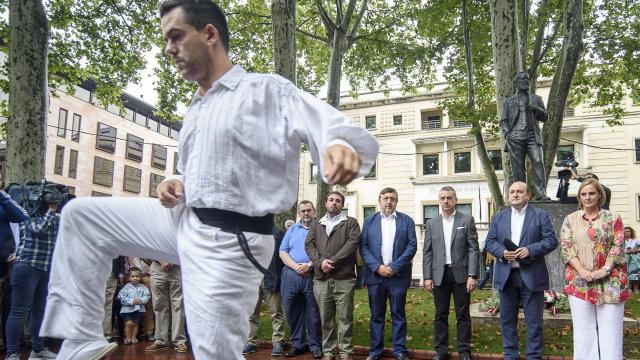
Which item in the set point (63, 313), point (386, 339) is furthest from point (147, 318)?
point (63, 313)

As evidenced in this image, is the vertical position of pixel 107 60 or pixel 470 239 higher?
pixel 107 60

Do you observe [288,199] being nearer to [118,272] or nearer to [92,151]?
[118,272]

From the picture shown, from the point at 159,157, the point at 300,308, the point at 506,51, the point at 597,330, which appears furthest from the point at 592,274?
the point at 159,157

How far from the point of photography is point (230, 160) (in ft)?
7.68

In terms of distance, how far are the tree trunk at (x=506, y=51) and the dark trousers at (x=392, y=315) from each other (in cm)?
721

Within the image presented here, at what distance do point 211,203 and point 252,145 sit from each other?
302 millimetres

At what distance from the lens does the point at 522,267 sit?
22.9 feet

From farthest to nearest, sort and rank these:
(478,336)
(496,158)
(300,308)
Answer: (496,158), (478,336), (300,308)

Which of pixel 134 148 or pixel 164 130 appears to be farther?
pixel 164 130

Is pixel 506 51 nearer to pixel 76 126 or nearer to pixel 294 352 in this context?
pixel 294 352

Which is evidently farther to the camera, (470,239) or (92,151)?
(92,151)

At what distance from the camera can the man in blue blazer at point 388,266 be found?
25.4ft

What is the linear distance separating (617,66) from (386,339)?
17.1m

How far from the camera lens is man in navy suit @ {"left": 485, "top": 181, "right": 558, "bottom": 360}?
6824 millimetres
